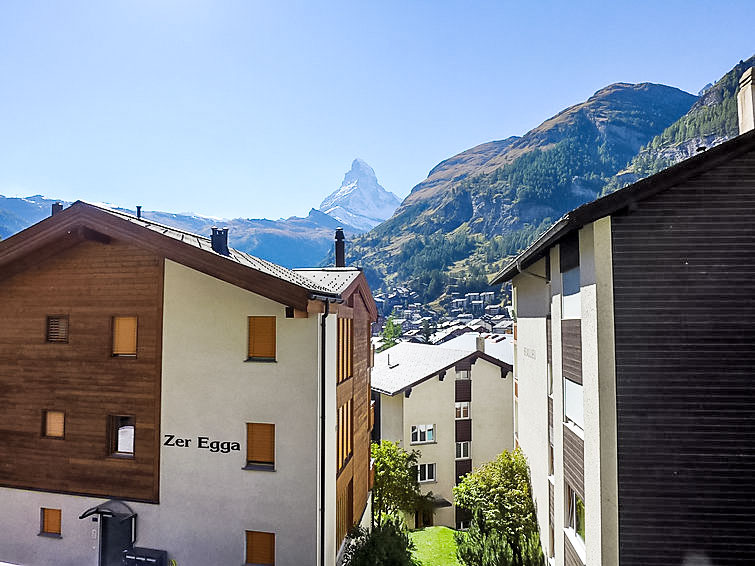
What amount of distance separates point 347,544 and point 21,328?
11.6m

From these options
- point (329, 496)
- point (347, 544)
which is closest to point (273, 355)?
point (329, 496)

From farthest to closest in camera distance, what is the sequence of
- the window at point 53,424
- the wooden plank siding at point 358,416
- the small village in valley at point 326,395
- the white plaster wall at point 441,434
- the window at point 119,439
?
the white plaster wall at point 441,434
the wooden plank siding at point 358,416
the window at point 53,424
the window at point 119,439
the small village in valley at point 326,395

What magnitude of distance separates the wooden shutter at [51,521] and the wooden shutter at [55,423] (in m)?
2.08

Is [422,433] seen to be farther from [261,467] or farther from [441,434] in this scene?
[261,467]

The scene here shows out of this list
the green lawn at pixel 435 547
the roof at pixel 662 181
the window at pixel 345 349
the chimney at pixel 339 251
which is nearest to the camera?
the roof at pixel 662 181

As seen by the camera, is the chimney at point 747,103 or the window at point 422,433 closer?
the chimney at point 747,103

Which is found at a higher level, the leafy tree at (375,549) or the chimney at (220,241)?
the chimney at (220,241)

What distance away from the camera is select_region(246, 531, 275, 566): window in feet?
41.3

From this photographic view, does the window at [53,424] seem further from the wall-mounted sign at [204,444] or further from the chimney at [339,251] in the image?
the chimney at [339,251]

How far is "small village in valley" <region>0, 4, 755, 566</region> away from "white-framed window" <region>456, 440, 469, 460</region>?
14200 mm

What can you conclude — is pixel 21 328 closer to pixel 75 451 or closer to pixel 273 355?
pixel 75 451

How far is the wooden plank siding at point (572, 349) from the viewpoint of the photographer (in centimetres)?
1053

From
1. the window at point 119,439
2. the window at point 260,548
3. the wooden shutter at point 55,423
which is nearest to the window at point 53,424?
the wooden shutter at point 55,423

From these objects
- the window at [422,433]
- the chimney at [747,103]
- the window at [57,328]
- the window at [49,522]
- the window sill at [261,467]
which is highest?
the chimney at [747,103]
